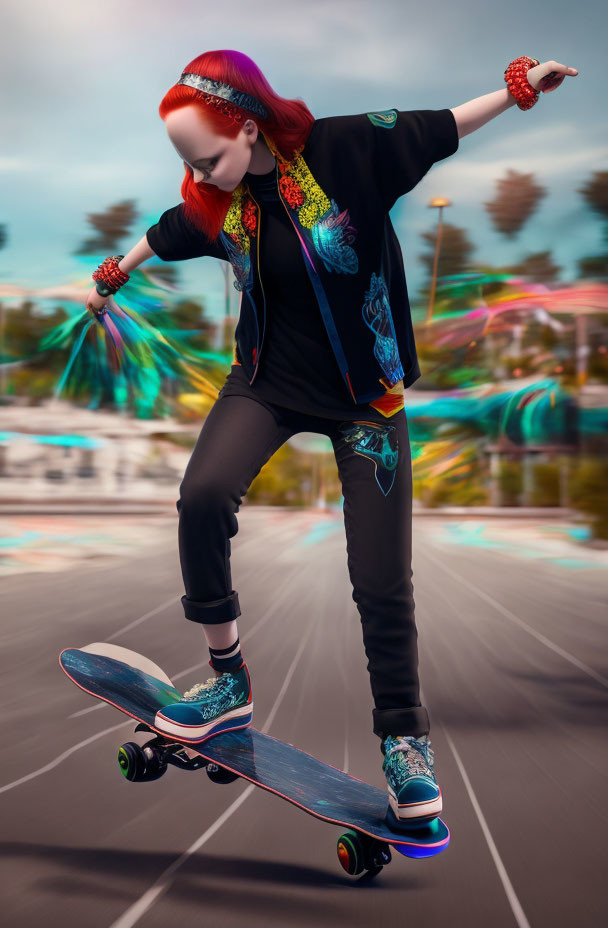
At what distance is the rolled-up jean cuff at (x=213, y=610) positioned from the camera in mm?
1998

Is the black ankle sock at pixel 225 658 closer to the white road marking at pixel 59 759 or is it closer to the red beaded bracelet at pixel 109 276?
the white road marking at pixel 59 759

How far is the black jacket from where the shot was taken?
5.89ft

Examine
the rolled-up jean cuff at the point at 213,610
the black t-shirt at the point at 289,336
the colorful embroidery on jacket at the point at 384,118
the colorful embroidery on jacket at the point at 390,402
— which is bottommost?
the rolled-up jean cuff at the point at 213,610

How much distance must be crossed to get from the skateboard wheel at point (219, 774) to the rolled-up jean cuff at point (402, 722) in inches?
21.1

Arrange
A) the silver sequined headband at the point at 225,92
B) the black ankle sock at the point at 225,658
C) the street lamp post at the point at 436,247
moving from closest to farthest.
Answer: the silver sequined headband at the point at 225,92 < the black ankle sock at the point at 225,658 < the street lamp post at the point at 436,247

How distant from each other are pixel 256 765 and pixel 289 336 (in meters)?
1.05

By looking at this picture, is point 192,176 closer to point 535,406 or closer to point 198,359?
point 198,359

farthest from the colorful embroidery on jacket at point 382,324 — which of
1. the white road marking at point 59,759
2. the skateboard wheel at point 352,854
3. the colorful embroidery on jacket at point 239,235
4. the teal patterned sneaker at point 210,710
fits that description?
the white road marking at point 59,759

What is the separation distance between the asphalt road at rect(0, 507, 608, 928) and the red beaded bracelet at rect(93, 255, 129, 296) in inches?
57.3

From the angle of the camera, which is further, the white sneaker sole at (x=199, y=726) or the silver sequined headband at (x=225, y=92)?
the white sneaker sole at (x=199, y=726)

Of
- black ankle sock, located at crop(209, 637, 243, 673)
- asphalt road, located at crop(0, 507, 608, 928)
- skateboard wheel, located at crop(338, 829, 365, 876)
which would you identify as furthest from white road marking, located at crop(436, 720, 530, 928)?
black ankle sock, located at crop(209, 637, 243, 673)

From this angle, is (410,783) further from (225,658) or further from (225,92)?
Result: (225,92)

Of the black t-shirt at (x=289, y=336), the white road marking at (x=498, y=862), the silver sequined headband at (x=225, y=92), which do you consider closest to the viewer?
the white road marking at (x=498, y=862)

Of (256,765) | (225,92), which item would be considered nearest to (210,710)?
(256,765)
